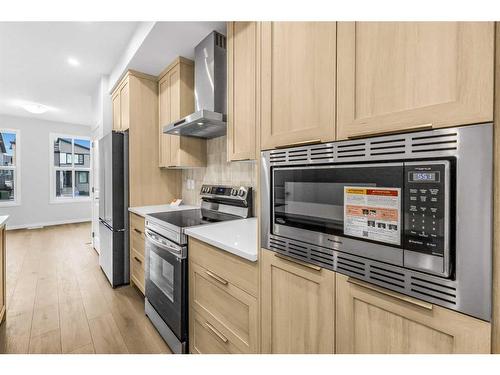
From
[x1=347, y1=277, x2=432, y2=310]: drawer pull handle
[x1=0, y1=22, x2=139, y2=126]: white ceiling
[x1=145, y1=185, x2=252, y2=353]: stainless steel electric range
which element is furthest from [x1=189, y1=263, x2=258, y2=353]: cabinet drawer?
[x1=0, y1=22, x2=139, y2=126]: white ceiling

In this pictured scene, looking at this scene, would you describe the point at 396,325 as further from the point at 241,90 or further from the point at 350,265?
the point at 241,90

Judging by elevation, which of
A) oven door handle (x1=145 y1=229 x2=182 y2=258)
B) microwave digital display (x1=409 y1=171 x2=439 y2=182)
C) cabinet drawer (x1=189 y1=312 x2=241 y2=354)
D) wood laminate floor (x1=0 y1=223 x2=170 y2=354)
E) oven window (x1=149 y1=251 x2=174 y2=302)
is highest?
microwave digital display (x1=409 y1=171 x2=439 y2=182)

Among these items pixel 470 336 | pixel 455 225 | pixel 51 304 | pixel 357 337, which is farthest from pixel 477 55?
pixel 51 304

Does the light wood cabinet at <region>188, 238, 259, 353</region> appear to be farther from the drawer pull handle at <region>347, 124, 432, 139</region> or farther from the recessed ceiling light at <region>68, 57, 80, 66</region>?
the recessed ceiling light at <region>68, 57, 80, 66</region>

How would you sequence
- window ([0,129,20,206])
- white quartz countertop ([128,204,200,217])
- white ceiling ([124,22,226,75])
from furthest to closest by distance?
window ([0,129,20,206]) < white quartz countertop ([128,204,200,217]) < white ceiling ([124,22,226,75])

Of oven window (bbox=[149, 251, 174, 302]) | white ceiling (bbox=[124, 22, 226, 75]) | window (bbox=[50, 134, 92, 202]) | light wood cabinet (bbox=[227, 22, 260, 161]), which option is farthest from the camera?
window (bbox=[50, 134, 92, 202])

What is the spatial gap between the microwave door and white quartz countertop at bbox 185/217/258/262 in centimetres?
21

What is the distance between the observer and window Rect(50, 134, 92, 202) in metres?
6.06

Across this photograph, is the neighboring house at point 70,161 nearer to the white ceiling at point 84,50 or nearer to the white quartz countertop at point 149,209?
the white ceiling at point 84,50

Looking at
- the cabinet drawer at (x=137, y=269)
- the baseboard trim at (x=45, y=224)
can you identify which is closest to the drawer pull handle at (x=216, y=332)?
the cabinet drawer at (x=137, y=269)

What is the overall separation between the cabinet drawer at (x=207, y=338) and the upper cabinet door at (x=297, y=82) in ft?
3.40

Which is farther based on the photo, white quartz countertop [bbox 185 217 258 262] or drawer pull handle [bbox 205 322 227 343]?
drawer pull handle [bbox 205 322 227 343]
